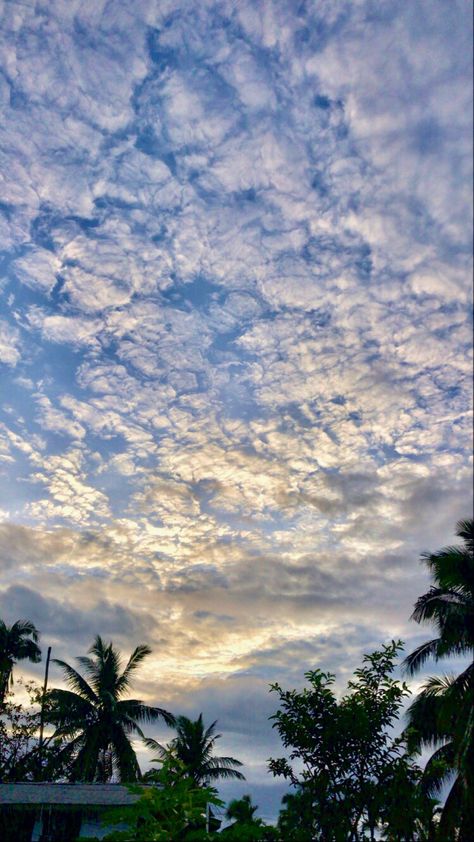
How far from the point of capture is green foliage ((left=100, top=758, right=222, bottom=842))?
1512 centimetres

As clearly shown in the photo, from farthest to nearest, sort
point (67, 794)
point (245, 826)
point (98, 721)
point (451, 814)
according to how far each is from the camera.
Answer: point (98, 721), point (67, 794), point (451, 814), point (245, 826)

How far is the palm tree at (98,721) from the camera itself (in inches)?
1396

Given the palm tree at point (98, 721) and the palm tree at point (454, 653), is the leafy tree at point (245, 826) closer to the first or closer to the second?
the palm tree at point (454, 653)

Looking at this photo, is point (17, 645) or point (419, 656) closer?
point (419, 656)

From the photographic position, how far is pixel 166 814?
53.7ft

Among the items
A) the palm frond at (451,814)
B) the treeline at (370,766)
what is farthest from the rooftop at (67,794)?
the palm frond at (451,814)

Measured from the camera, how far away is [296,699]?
2155 centimetres

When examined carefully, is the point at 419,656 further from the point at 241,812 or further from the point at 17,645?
the point at 17,645

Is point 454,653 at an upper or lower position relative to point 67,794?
upper

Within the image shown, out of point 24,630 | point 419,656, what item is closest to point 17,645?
point 24,630

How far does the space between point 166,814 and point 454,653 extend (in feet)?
32.5

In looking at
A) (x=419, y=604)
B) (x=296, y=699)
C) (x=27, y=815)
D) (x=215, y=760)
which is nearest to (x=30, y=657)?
(x=215, y=760)

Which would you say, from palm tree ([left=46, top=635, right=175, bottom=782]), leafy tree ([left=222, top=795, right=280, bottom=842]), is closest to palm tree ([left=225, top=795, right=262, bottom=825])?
leafy tree ([left=222, top=795, right=280, bottom=842])

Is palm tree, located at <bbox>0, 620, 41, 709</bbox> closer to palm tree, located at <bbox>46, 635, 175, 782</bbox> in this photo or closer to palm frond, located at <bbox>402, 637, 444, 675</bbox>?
palm tree, located at <bbox>46, 635, 175, 782</bbox>
